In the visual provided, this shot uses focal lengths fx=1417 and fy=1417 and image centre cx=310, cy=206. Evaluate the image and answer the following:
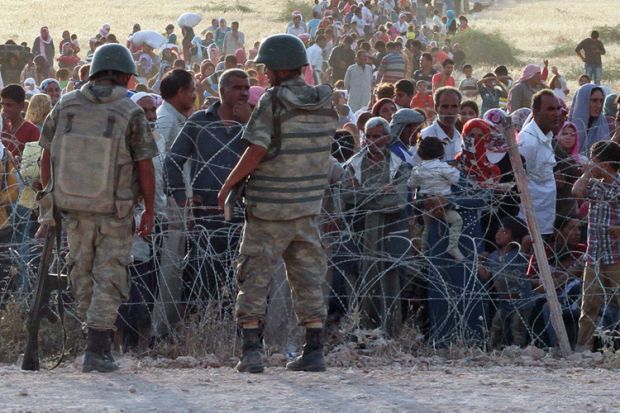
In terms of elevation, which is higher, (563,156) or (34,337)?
(563,156)

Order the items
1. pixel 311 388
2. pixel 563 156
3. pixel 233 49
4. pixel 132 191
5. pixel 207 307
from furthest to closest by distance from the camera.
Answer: pixel 233 49 < pixel 563 156 < pixel 207 307 < pixel 132 191 < pixel 311 388

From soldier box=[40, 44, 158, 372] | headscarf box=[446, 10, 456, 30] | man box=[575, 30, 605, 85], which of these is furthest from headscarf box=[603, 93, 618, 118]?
headscarf box=[446, 10, 456, 30]

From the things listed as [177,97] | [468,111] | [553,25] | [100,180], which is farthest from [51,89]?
[553,25]

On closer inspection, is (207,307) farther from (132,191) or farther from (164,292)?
(132,191)

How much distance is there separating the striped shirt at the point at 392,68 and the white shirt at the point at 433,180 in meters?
13.0

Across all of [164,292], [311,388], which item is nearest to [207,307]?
[164,292]

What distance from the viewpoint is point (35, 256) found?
26.6 ft

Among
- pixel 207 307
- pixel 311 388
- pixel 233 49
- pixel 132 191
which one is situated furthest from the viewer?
pixel 233 49

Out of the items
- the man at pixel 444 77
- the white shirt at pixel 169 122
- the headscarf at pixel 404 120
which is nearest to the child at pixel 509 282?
the headscarf at pixel 404 120

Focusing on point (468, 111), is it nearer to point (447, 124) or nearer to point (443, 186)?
point (447, 124)

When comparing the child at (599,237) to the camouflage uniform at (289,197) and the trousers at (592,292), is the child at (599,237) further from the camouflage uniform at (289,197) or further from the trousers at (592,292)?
the camouflage uniform at (289,197)

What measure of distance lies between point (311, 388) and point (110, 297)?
1147 mm

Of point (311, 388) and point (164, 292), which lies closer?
point (311, 388)

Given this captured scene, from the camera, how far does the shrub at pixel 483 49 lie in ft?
137
